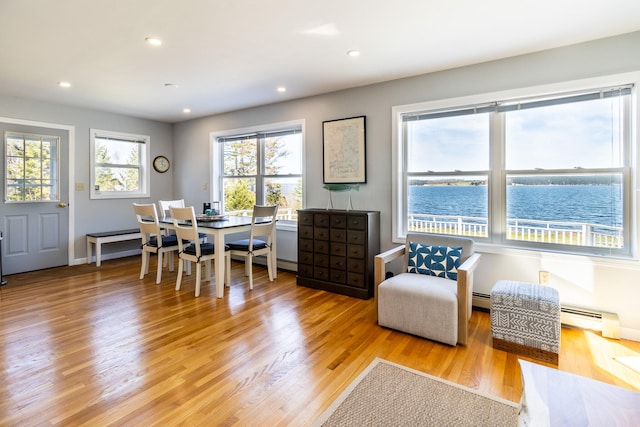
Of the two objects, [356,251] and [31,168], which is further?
[31,168]

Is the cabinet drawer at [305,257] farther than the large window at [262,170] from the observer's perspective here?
No

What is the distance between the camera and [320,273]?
388cm

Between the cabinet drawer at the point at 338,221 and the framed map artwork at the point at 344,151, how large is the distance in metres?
0.58

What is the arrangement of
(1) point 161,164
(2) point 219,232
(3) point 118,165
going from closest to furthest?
(2) point 219,232 < (3) point 118,165 < (1) point 161,164

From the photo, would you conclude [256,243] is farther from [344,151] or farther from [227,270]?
[344,151]

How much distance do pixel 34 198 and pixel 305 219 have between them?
3.96m

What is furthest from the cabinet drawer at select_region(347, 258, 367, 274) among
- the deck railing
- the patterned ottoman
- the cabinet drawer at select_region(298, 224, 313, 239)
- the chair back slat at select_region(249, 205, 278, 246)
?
the patterned ottoman

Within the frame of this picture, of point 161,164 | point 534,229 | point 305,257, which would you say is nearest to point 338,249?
point 305,257

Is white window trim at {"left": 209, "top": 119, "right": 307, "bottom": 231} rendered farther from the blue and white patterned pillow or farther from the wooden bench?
the blue and white patterned pillow

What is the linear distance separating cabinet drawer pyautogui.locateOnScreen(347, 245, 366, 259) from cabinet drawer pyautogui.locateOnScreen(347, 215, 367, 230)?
0.21 meters

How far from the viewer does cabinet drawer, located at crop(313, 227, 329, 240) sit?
3805mm

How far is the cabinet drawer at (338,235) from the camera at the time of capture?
3.67m

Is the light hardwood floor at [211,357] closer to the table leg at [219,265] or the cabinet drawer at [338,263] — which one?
the table leg at [219,265]

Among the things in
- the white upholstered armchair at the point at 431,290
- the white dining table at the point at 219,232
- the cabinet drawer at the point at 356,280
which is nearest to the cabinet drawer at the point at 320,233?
the cabinet drawer at the point at 356,280
